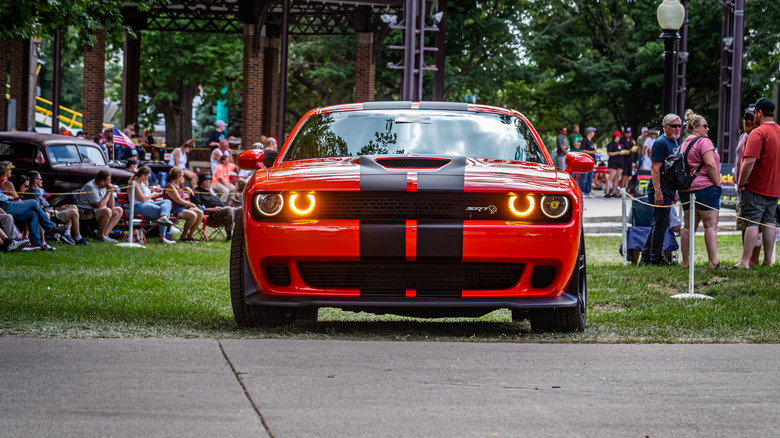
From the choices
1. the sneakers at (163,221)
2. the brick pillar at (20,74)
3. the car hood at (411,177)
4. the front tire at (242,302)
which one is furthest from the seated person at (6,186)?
the brick pillar at (20,74)

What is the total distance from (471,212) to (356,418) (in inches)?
79.8

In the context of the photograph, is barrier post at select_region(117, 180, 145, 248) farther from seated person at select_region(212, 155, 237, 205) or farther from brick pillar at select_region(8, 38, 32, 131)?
brick pillar at select_region(8, 38, 32, 131)

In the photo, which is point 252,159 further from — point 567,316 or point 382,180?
point 567,316

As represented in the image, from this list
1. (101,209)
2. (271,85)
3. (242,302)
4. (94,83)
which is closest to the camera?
(242,302)

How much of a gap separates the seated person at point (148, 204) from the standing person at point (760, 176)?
9002 millimetres

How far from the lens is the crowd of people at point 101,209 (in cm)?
1484

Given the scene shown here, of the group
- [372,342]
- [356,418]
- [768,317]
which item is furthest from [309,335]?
[768,317]

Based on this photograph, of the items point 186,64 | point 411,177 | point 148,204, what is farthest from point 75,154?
point 186,64

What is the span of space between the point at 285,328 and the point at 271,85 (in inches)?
1308

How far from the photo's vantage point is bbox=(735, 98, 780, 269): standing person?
11.3 metres

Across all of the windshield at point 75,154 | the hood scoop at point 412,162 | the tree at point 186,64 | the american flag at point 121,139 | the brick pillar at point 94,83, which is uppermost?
the tree at point 186,64

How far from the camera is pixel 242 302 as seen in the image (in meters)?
6.94

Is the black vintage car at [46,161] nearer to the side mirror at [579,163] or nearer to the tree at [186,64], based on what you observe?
the side mirror at [579,163]

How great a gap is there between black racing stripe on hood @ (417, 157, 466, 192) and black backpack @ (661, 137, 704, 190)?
5620 mm
